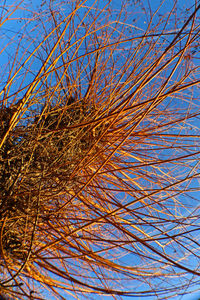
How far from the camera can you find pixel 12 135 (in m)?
0.47

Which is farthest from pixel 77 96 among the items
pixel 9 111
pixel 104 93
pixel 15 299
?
pixel 15 299

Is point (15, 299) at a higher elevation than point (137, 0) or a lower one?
lower

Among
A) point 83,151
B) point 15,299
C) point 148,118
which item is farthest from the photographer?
point 148,118

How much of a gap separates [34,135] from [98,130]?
192 mm

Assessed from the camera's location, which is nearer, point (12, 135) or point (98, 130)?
point (12, 135)

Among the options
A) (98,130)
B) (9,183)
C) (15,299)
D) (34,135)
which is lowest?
(15,299)

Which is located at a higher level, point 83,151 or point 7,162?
point 83,151

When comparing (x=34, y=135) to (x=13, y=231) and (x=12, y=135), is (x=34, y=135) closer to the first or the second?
(x=12, y=135)

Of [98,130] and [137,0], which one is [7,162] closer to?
[98,130]

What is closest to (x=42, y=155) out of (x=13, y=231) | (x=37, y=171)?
(x=37, y=171)

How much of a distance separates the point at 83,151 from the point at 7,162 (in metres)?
0.20

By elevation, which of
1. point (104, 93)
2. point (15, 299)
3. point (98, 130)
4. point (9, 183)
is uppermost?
point (104, 93)

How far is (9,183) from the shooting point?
0.45m

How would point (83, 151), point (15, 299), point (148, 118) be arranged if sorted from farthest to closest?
point (148, 118) → point (83, 151) → point (15, 299)
